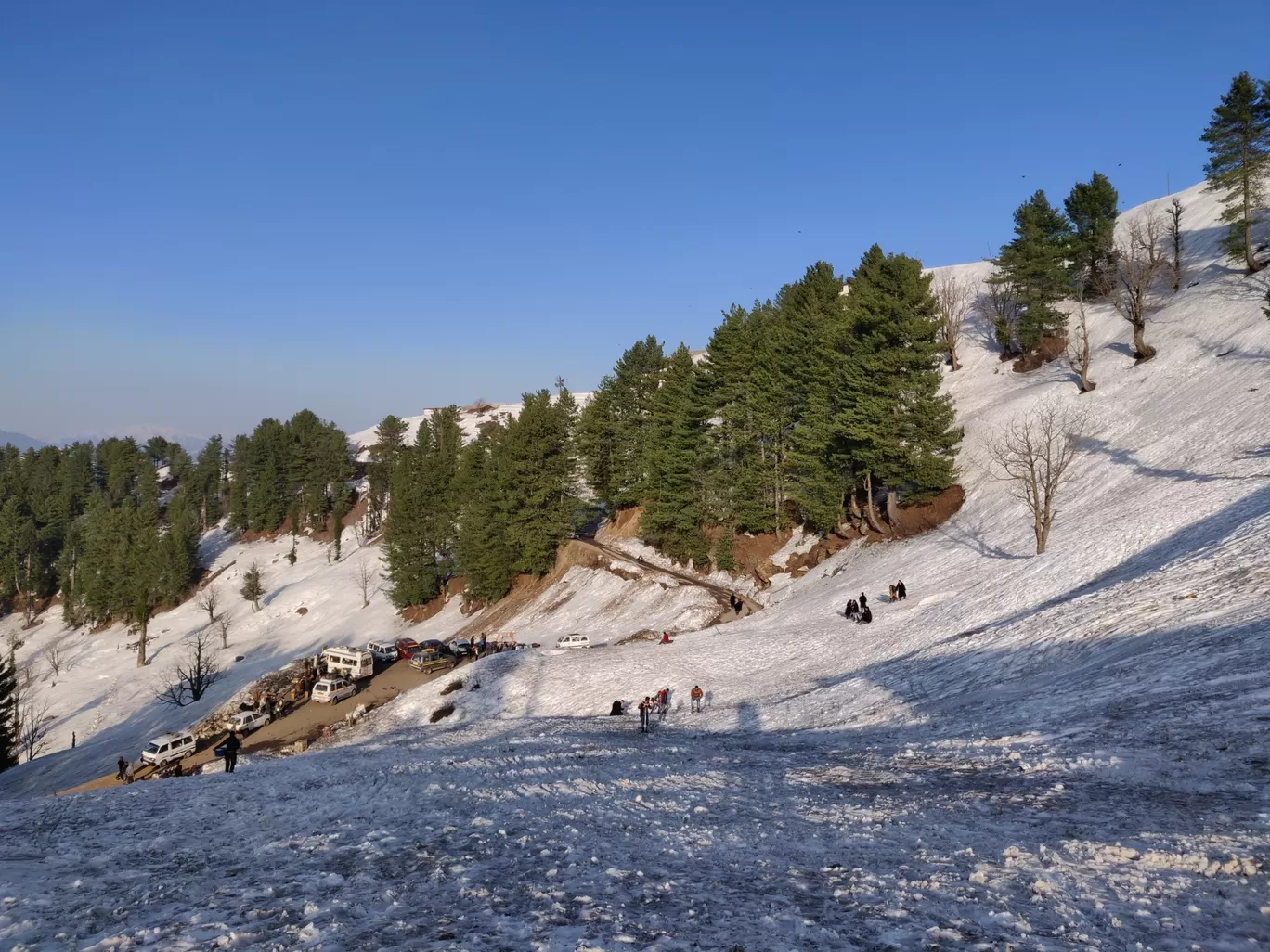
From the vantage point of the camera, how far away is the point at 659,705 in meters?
25.9

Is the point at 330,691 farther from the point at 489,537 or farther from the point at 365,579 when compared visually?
the point at 365,579

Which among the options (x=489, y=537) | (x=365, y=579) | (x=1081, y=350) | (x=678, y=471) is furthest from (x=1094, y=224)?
(x=365, y=579)

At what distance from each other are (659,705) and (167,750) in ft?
82.7

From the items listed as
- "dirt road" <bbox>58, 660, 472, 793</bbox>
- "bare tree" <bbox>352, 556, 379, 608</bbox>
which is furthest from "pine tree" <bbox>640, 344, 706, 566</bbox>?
"bare tree" <bbox>352, 556, 379, 608</bbox>

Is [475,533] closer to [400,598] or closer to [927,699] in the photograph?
[400,598]

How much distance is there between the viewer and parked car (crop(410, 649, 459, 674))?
4141 cm

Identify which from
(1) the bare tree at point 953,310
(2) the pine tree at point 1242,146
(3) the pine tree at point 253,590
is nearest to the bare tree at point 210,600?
(3) the pine tree at point 253,590

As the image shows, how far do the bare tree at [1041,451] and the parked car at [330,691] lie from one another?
1425 inches

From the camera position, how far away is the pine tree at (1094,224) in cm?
5869

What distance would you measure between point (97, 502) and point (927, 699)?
428 ft

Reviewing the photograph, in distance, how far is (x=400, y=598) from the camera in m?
64.9

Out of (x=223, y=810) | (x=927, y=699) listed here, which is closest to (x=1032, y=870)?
(x=927, y=699)

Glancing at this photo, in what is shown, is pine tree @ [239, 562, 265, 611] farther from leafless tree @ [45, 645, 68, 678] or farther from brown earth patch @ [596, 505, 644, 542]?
brown earth patch @ [596, 505, 644, 542]

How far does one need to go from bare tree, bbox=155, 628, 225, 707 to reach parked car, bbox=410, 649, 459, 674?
21577mm
